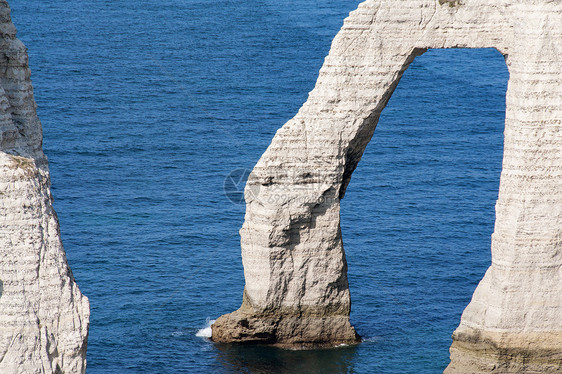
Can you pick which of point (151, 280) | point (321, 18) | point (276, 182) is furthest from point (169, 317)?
point (321, 18)

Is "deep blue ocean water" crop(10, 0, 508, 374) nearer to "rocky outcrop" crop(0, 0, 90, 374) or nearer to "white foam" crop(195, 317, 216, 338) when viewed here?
"white foam" crop(195, 317, 216, 338)

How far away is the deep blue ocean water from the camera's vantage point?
40.8 metres

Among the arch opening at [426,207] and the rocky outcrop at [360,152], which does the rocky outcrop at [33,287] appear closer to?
the rocky outcrop at [360,152]

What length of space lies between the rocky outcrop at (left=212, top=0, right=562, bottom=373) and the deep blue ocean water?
101 inches

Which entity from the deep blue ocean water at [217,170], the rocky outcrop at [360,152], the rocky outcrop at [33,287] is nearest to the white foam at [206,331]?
the deep blue ocean water at [217,170]

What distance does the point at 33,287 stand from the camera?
26.2 m

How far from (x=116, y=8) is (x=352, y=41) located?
64.7 meters

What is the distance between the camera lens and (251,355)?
39.2 metres

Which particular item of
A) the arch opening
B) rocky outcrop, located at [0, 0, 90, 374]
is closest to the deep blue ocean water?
the arch opening

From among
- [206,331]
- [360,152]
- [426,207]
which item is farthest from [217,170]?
[360,152]

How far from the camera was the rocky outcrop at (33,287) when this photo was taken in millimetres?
25703

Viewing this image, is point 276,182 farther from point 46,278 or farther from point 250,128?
point 250,128

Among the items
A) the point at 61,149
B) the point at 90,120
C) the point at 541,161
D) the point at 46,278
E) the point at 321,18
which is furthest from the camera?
the point at 321,18

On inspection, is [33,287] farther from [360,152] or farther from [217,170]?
[217,170]
